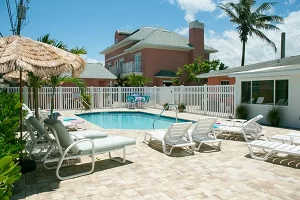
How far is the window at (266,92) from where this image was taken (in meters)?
11.9

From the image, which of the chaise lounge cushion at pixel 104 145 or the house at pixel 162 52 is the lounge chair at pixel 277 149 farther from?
the house at pixel 162 52

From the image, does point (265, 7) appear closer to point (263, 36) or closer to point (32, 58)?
point (263, 36)

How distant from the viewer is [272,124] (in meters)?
11.8

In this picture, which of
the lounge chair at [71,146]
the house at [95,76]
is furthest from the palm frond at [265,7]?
the lounge chair at [71,146]

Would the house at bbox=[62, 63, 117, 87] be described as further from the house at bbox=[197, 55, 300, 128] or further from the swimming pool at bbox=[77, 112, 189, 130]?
the house at bbox=[197, 55, 300, 128]

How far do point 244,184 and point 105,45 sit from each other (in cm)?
3813

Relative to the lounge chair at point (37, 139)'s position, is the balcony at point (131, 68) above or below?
above

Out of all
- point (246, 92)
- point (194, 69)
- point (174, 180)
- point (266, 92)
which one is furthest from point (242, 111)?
point (194, 69)

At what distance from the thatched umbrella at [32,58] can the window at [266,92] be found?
34.0 ft

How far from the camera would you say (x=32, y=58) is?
14.4ft

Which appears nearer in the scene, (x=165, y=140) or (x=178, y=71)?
(x=165, y=140)

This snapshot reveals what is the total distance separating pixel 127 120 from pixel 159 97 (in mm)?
5660

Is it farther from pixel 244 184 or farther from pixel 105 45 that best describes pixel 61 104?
pixel 105 45

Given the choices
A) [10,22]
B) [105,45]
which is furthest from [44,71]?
[105,45]
